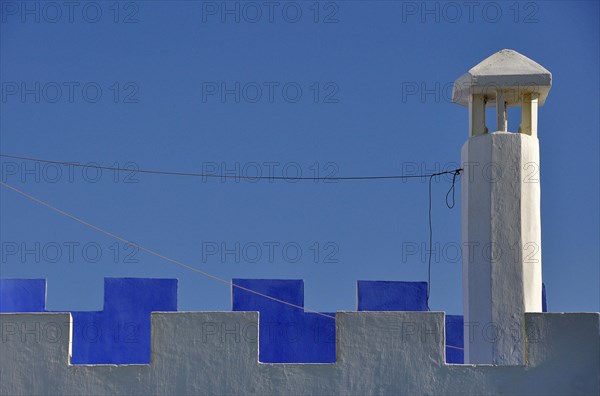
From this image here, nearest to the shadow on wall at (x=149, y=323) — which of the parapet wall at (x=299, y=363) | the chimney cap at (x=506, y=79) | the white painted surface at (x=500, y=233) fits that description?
the white painted surface at (x=500, y=233)

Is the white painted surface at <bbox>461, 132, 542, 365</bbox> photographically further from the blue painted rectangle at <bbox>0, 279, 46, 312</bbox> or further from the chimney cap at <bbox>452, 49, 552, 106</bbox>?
the blue painted rectangle at <bbox>0, 279, 46, 312</bbox>

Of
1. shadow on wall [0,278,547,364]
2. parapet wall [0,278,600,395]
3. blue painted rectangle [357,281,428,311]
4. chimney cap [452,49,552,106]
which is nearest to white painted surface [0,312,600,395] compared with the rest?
parapet wall [0,278,600,395]

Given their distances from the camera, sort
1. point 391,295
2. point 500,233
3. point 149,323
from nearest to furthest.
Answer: point 500,233 < point 391,295 < point 149,323

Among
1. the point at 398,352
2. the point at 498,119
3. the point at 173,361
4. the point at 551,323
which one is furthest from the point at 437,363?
the point at 498,119

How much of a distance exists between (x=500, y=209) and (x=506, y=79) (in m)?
1.31

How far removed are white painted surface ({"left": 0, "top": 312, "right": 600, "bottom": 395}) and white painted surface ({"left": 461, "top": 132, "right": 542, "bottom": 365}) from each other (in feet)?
3.82

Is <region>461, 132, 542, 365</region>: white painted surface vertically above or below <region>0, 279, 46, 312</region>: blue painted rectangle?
above

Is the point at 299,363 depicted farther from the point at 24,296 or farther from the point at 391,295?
the point at 24,296

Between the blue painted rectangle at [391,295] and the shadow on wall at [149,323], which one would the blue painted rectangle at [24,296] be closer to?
the shadow on wall at [149,323]

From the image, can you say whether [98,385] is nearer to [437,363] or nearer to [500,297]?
[437,363]

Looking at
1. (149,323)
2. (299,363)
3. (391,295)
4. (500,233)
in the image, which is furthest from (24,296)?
(500,233)

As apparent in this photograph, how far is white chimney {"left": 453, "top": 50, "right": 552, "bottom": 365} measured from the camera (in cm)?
1233

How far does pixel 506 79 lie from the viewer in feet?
42.6

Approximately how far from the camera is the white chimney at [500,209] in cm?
1233
